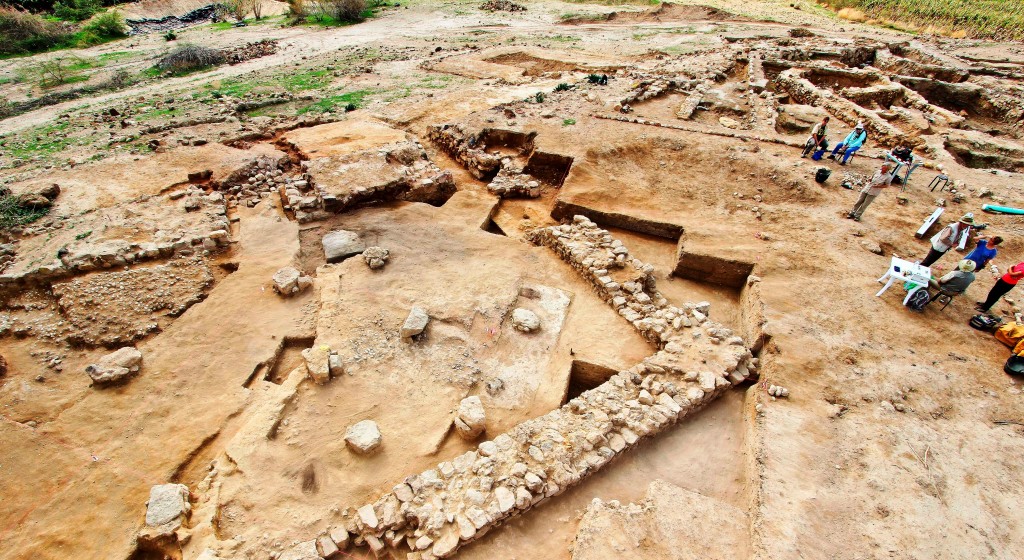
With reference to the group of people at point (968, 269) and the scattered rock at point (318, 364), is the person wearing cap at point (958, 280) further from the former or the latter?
the scattered rock at point (318, 364)

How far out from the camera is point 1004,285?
5629 mm

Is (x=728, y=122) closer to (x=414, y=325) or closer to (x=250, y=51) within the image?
(x=414, y=325)

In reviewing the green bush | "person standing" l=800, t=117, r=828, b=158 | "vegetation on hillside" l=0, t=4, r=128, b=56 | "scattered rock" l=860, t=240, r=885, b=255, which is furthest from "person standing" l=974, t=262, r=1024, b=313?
the green bush

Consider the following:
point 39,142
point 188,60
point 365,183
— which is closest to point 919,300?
point 365,183

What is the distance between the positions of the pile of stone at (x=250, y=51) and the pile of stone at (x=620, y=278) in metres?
19.6

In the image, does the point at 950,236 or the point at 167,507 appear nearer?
the point at 167,507

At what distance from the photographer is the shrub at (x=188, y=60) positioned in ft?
59.6

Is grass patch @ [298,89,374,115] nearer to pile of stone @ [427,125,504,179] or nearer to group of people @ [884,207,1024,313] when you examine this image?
pile of stone @ [427,125,504,179]

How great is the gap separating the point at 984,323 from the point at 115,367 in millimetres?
11249

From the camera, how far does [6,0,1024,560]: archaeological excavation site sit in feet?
13.5

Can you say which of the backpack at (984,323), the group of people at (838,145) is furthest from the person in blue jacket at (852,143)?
the backpack at (984,323)

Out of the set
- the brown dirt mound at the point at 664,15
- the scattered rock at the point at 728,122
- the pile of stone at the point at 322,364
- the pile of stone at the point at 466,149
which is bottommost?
the pile of stone at the point at 322,364

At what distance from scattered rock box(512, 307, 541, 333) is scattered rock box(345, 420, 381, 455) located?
237 cm

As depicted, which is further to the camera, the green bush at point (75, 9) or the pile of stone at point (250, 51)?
the green bush at point (75, 9)
